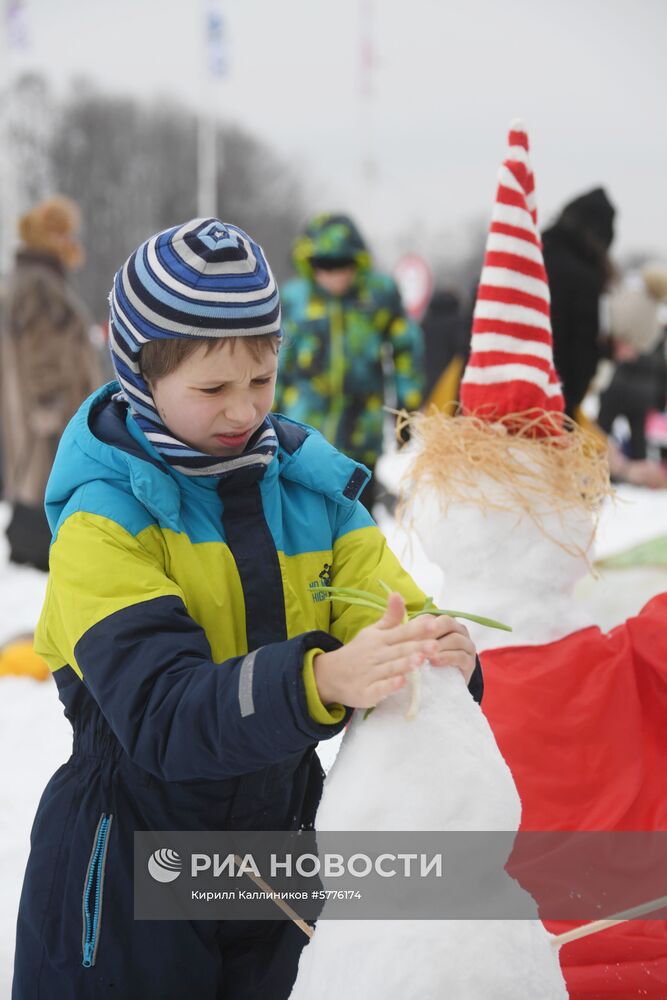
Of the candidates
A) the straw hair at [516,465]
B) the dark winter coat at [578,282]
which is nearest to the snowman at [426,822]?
the straw hair at [516,465]

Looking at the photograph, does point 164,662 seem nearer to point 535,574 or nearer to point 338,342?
point 535,574

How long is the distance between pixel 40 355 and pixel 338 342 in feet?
5.57

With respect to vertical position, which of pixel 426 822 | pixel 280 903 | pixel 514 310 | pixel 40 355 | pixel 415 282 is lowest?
pixel 415 282

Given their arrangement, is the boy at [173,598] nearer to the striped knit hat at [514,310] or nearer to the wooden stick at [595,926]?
the wooden stick at [595,926]

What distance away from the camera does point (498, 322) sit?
212 cm

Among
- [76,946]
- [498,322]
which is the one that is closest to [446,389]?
[498,322]

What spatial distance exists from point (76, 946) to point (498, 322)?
55.5 inches

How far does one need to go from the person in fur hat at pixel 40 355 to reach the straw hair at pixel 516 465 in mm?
3755

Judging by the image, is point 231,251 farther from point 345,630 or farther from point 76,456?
point 345,630

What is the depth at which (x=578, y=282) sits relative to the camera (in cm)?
434

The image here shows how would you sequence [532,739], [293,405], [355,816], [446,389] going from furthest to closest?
[446,389] → [293,405] → [532,739] → [355,816]

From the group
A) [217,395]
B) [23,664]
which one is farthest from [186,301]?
[23,664]

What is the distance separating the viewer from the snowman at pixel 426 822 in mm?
1177

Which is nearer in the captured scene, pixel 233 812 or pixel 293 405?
pixel 233 812
